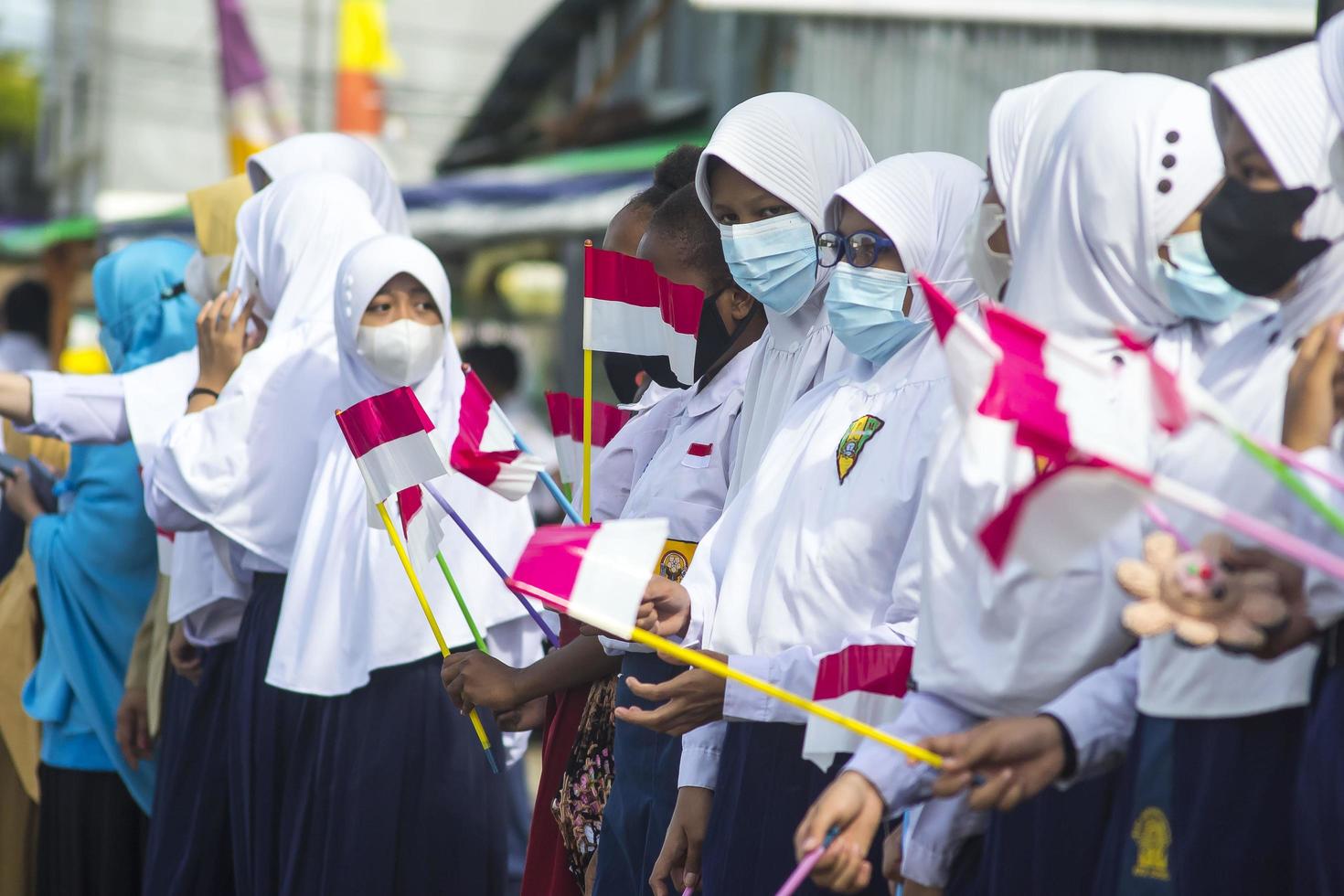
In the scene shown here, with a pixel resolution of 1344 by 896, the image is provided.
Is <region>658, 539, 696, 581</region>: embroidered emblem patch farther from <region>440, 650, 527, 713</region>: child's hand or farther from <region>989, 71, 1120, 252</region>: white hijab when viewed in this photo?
<region>989, 71, 1120, 252</region>: white hijab

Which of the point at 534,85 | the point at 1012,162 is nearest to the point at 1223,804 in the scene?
the point at 1012,162

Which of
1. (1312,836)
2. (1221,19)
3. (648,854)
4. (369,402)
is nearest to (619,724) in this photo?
(648,854)

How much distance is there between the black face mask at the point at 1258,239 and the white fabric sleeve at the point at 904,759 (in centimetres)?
65

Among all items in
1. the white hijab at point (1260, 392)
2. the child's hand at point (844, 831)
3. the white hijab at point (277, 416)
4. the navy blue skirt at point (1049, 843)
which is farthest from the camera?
the white hijab at point (277, 416)

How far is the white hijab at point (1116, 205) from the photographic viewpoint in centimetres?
224

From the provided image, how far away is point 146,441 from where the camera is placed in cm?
480

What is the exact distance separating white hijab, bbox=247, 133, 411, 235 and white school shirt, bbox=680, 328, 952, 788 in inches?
104

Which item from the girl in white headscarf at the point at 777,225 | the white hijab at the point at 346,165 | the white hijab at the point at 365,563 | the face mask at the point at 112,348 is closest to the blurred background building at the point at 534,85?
the girl in white headscarf at the point at 777,225

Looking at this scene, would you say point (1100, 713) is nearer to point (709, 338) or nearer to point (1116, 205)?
point (1116, 205)

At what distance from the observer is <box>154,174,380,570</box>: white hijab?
438 centimetres

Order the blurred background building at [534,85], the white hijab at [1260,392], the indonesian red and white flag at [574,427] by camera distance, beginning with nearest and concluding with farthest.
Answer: the white hijab at [1260,392] < the indonesian red and white flag at [574,427] < the blurred background building at [534,85]

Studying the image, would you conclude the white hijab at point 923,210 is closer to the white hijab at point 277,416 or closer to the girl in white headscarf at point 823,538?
the girl in white headscarf at point 823,538

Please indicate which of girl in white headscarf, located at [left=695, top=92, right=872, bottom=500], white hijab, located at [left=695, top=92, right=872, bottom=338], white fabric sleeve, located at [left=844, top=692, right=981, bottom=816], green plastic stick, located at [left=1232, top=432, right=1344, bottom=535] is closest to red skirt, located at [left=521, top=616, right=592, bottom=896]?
girl in white headscarf, located at [left=695, top=92, right=872, bottom=500]

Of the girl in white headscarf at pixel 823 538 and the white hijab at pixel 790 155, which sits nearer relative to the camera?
the girl in white headscarf at pixel 823 538
